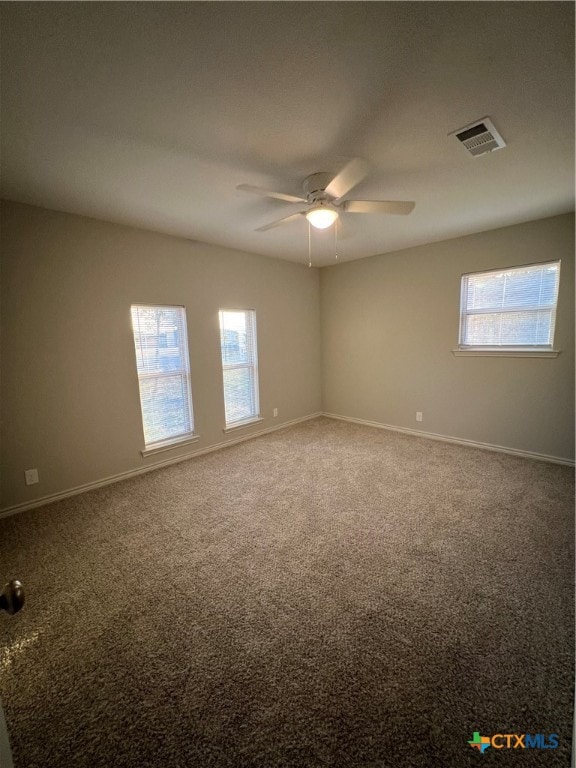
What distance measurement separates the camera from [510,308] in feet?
11.1

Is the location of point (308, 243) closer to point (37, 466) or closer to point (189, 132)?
point (189, 132)

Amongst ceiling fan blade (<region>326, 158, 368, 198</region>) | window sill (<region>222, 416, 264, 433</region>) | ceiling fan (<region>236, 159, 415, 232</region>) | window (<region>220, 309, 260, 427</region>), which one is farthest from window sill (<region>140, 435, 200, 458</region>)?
ceiling fan blade (<region>326, 158, 368, 198</region>)

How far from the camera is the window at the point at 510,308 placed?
3.15 meters

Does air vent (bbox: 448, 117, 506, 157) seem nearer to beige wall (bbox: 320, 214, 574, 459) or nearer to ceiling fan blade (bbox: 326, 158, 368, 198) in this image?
ceiling fan blade (bbox: 326, 158, 368, 198)

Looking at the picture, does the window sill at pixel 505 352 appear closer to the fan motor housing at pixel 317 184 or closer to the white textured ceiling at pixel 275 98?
the white textured ceiling at pixel 275 98

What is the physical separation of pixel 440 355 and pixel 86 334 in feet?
13.1

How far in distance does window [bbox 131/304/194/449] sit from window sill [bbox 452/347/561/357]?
3341 mm

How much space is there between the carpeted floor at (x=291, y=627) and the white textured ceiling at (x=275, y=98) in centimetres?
252

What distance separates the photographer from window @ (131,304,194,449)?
323 centimetres

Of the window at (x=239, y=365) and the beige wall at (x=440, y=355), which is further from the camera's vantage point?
the window at (x=239, y=365)

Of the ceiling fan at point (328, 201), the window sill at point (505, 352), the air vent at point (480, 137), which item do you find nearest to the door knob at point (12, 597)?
the ceiling fan at point (328, 201)

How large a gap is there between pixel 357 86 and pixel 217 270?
2637 mm

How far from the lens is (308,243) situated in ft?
11.9

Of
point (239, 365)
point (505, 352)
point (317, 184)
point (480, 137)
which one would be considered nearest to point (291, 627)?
point (317, 184)
